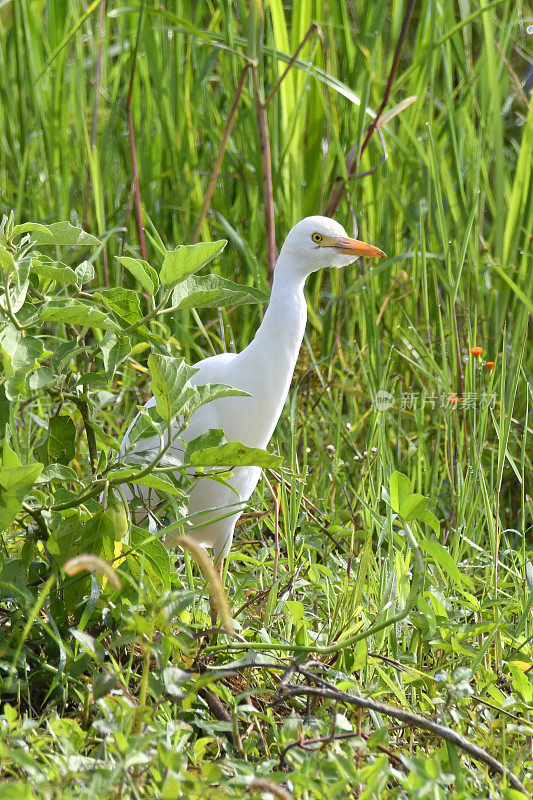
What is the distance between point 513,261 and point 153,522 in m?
1.43

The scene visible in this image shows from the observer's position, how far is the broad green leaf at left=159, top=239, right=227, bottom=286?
53.0 inches

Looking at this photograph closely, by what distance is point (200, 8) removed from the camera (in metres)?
2.85

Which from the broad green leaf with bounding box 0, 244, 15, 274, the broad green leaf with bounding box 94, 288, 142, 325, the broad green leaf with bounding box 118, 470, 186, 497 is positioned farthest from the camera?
the broad green leaf with bounding box 94, 288, 142, 325

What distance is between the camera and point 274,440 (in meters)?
2.61

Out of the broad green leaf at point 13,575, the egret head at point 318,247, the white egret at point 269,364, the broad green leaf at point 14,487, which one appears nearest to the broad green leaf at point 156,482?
the broad green leaf at point 14,487

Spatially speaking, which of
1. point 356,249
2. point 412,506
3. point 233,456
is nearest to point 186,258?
point 233,456

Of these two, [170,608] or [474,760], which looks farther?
[474,760]

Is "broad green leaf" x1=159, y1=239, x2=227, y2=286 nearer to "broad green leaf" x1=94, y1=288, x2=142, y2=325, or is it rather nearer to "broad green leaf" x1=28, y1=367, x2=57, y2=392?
"broad green leaf" x1=94, y1=288, x2=142, y2=325

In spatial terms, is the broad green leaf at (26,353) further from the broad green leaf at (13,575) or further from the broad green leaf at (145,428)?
the broad green leaf at (13,575)

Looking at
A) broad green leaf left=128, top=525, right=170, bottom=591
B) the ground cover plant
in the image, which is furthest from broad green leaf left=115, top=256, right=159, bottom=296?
broad green leaf left=128, top=525, right=170, bottom=591

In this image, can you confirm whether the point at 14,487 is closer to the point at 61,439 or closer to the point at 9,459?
the point at 9,459

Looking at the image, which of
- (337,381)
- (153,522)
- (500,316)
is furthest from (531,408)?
(153,522)

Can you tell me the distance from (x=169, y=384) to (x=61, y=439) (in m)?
0.33

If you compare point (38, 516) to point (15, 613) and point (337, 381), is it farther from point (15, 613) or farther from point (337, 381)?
point (337, 381)
